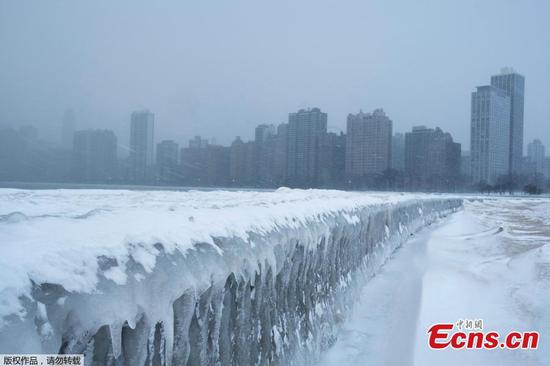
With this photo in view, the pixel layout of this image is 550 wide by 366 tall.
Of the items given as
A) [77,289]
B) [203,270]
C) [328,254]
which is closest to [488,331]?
[328,254]

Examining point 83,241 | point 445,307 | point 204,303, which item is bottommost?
point 445,307

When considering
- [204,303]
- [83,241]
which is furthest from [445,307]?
[83,241]

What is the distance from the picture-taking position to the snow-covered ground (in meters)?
3.85

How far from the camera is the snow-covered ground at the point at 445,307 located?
3.85 m

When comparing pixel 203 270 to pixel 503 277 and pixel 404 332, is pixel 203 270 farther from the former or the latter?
pixel 503 277

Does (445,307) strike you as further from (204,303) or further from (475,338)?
(204,303)

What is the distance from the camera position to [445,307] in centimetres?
516

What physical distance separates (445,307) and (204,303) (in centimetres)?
399

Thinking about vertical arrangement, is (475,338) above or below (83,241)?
below

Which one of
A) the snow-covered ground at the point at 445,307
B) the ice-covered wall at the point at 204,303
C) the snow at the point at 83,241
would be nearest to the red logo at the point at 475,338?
the snow-covered ground at the point at 445,307

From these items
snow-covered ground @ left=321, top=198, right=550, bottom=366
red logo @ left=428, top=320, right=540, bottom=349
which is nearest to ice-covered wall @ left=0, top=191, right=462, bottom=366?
snow-covered ground @ left=321, top=198, right=550, bottom=366

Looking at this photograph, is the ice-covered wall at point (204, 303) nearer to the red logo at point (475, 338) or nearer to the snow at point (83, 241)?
the snow at point (83, 241)

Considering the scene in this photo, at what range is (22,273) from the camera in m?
1.29

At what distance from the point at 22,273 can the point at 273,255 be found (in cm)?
183
